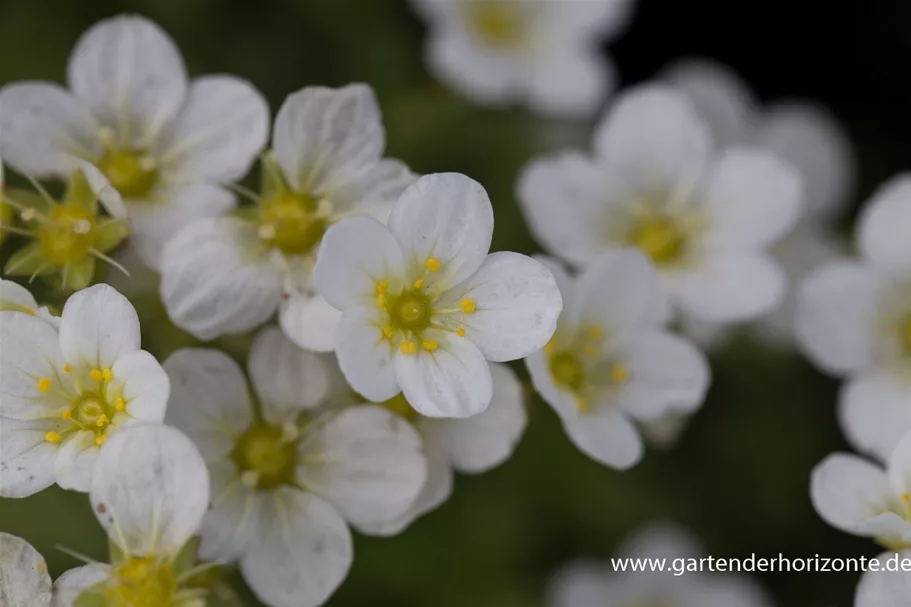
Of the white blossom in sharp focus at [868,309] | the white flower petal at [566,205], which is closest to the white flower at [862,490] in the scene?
the white blossom in sharp focus at [868,309]

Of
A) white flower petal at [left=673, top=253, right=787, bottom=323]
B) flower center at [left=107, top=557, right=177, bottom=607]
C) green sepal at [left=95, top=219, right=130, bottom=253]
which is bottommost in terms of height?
flower center at [left=107, top=557, right=177, bottom=607]

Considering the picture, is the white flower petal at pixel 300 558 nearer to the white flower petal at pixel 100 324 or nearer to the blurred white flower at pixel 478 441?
the blurred white flower at pixel 478 441

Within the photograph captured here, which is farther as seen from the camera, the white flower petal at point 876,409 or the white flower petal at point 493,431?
the white flower petal at point 876,409

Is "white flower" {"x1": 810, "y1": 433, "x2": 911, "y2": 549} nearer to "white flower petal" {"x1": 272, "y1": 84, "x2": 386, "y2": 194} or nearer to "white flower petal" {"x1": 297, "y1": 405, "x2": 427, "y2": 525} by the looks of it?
"white flower petal" {"x1": 297, "y1": 405, "x2": 427, "y2": 525}

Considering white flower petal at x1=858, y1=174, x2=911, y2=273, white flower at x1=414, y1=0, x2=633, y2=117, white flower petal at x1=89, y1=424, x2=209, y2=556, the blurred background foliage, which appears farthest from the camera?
the blurred background foliage

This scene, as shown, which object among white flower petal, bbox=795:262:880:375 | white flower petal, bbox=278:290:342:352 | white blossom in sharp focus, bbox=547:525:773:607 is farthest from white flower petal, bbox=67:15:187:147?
white blossom in sharp focus, bbox=547:525:773:607
